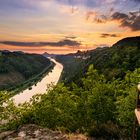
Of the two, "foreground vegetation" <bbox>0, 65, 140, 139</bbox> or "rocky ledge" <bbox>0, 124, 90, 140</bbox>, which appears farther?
"foreground vegetation" <bbox>0, 65, 140, 139</bbox>

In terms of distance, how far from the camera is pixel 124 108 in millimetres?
51062

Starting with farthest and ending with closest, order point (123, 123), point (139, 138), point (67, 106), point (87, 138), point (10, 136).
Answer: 1. point (67, 106)
2. point (123, 123)
3. point (139, 138)
4. point (87, 138)
5. point (10, 136)

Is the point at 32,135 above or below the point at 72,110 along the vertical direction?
above

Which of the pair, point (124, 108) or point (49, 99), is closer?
point (124, 108)

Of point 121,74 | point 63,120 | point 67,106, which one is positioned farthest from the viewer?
point 121,74

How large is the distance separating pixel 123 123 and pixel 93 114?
1359 centimetres

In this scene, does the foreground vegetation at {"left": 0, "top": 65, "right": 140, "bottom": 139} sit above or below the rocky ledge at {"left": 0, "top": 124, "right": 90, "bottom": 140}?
below

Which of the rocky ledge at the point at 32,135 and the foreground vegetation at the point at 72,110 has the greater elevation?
the rocky ledge at the point at 32,135

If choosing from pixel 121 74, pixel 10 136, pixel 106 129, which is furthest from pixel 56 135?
pixel 121 74

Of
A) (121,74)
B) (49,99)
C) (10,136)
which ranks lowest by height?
(121,74)

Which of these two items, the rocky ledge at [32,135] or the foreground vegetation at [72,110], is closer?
the rocky ledge at [32,135]

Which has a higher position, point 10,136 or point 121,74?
point 10,136

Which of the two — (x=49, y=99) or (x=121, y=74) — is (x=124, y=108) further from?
A: (x=121, y=74)

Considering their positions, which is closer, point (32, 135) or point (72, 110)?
point (32, 135)
